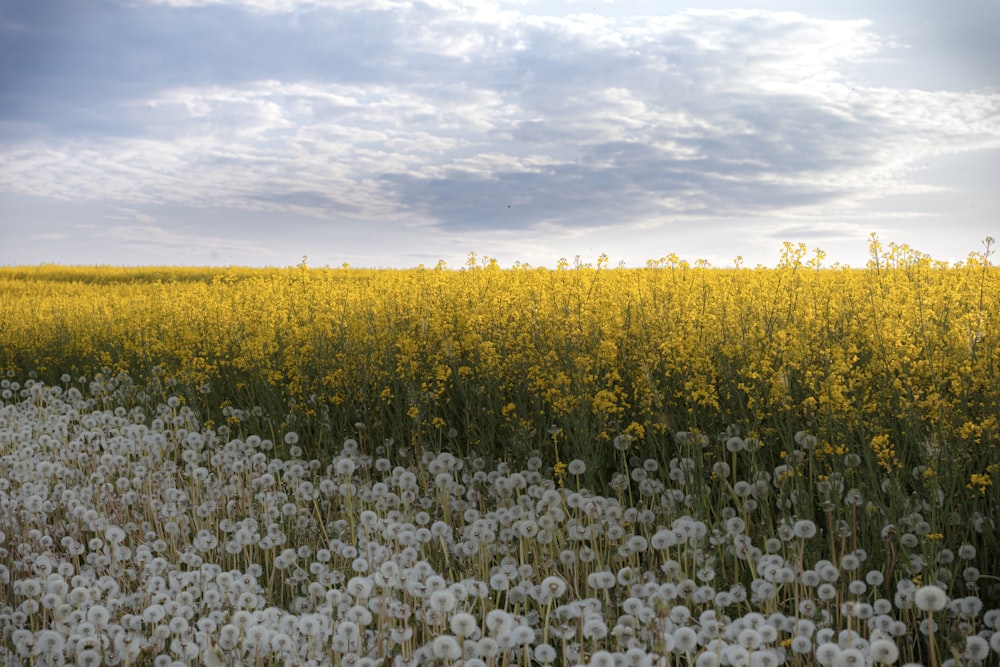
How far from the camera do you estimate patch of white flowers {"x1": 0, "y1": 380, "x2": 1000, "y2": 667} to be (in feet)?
9.36

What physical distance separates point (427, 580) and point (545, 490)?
1.55 metres

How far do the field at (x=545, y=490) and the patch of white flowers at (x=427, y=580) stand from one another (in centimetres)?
2

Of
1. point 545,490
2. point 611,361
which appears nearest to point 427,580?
point 545,490

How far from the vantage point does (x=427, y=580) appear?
3094mm

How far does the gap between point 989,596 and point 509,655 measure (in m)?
2.17

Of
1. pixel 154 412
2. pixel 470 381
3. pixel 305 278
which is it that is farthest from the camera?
pixel 305 278

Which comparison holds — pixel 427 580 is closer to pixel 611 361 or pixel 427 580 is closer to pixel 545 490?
pixel 545 490

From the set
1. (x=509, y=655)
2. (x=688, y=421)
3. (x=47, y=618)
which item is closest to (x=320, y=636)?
(x=509, y=655)

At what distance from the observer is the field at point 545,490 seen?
10.1 ft

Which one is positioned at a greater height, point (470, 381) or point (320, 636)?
point (470, 381)

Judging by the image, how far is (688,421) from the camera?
16.3 feet

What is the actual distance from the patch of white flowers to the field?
0.07 ft

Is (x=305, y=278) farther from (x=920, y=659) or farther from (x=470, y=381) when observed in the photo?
(x=920, y=659)

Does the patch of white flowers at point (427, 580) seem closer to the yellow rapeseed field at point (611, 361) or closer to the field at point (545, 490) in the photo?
the field at point (545, 490)
